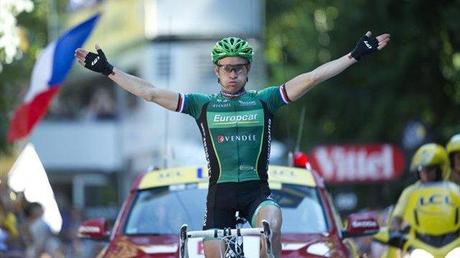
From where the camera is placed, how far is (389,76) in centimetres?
3375

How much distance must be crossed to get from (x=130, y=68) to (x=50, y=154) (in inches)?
152

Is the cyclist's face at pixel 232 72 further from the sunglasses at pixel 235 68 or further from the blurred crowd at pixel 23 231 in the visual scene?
the blurred crowd at pixel 23 231

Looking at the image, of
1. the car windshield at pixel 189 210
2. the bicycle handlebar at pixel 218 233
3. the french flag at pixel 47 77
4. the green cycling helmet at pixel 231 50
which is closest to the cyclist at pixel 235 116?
the green cycling helmet at pixel 231 50

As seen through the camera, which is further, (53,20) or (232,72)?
(53,20)

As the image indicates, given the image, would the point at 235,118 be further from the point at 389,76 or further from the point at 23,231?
the point at 389,76

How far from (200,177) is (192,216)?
0.48 m

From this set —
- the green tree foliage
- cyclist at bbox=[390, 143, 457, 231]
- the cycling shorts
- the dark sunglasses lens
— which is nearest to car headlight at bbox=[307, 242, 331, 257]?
the cycling shorts

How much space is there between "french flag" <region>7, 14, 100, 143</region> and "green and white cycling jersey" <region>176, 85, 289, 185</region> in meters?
10.1

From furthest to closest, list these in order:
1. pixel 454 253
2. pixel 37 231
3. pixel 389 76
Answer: pixel 389 76 < pixel 37 231 < pixel 454 253

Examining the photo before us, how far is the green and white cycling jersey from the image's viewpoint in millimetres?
10266

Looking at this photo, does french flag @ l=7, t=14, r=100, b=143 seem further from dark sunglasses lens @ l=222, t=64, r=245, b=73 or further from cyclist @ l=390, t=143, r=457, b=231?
dark sunglasses lens @ l=222, t=64, r=245, b=73

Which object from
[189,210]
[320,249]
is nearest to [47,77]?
[189,210]

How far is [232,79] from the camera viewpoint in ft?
33.8

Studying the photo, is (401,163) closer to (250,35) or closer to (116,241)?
(250,35)
